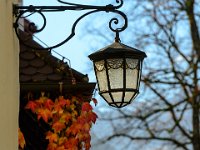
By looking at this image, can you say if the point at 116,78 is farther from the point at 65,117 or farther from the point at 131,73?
the point at 65,117

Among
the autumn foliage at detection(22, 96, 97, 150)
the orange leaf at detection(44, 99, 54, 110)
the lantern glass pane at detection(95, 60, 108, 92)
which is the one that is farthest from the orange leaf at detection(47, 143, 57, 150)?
the lantern glass pane at detection(95, 60, 108, 92)

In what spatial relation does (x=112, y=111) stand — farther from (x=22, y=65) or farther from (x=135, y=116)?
(x=22, y=65)

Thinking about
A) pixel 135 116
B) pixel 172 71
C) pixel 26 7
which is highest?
pixel 26 7

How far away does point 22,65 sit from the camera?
6.48m

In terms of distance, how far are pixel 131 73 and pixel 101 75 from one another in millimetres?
301

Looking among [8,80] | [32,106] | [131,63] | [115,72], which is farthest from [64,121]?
[8,80]

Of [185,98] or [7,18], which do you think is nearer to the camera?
[7,18]

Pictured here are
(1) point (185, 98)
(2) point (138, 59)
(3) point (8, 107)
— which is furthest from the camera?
(1) point (185, 98)

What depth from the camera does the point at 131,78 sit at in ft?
15.2

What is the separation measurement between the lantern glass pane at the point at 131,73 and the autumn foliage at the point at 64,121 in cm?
137

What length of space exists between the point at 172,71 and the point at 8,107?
1476cm

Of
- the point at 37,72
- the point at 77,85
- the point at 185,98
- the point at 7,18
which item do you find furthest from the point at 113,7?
the point at 185,98

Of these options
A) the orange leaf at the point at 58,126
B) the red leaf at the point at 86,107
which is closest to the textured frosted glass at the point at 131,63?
the red leaf at the point at 86,107

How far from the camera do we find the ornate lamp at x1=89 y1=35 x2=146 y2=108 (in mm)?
4570
